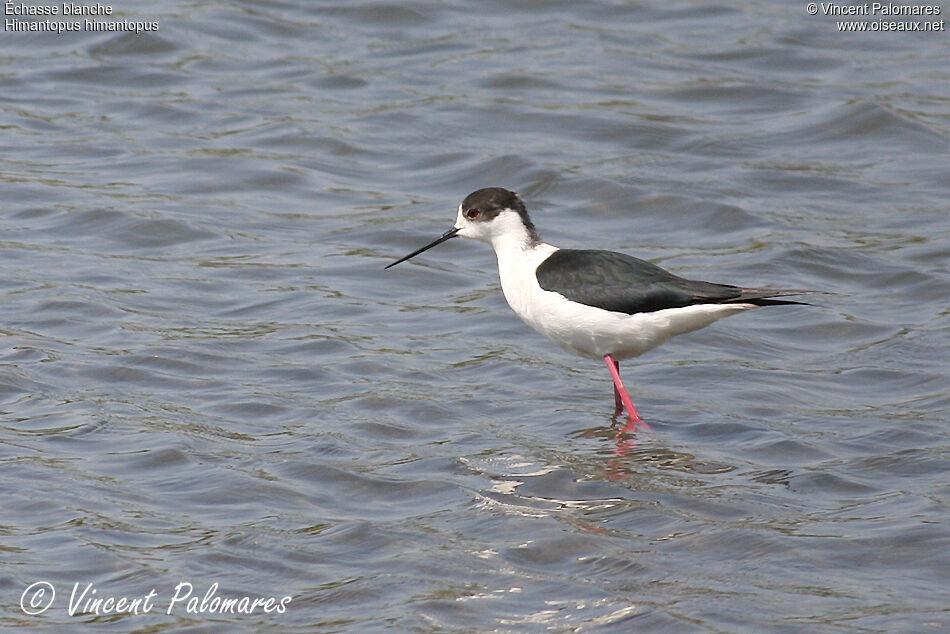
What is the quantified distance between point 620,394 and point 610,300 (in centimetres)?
53

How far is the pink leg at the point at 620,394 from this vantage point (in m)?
6.89

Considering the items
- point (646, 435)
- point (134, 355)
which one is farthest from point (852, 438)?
point (134, 355)

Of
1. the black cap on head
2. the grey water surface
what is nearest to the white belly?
the black cap on head

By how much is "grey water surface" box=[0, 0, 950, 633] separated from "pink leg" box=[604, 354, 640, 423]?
161mm

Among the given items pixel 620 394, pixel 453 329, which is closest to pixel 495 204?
pixel 453 329

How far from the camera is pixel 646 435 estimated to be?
6750mm

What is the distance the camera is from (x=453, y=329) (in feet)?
26.7

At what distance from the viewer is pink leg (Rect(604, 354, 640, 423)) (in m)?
6.89

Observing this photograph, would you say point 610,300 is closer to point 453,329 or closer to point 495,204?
point 495,204

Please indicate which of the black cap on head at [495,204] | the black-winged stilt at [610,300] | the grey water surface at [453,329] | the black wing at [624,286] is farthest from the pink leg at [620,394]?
the black cap on head at [495,204]

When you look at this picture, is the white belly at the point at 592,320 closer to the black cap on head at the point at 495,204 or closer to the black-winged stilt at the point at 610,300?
the black-winged stilt at the point at 610,300

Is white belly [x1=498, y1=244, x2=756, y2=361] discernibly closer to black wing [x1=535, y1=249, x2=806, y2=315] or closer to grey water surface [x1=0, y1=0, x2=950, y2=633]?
black wing [x1=535, y1=249, x2=806, y2=315]

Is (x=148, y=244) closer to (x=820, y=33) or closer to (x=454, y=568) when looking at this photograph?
(x=454, y=568)

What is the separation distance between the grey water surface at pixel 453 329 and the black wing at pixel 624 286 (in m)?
0.64
